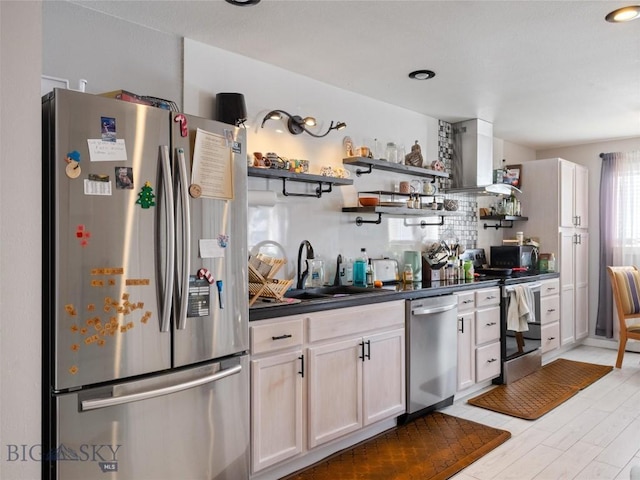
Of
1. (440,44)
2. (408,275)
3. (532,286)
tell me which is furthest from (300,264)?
(532,286)

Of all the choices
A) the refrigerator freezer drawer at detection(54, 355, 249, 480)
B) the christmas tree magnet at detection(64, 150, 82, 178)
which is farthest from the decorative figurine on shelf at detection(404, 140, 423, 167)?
the christmas tree magnet at detection(64, 150, 82, 178)

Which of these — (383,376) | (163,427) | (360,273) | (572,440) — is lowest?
(572,440)

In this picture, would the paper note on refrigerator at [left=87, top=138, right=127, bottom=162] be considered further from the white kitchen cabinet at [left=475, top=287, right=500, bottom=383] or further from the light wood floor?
the white kitchen cabinet at [left=475, top=287, right=500, bottom=383]

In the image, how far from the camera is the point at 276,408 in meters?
2.39

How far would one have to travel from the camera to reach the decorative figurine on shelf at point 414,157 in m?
4.06

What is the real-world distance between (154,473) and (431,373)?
205cm

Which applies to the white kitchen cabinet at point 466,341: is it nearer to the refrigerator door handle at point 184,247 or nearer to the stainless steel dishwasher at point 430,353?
the stainless steel dishwasher at point 430,353

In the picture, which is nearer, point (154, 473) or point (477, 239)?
point (154, 473)

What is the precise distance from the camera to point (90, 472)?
5.64ft

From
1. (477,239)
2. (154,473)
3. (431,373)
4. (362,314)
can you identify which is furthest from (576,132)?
(154,473)

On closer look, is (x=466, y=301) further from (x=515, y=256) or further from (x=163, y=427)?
(x=163, y=427)

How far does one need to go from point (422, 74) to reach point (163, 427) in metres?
2.77

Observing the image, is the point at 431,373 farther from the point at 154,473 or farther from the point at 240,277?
the point at 154,473

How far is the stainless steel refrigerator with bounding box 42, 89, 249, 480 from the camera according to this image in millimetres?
1682
